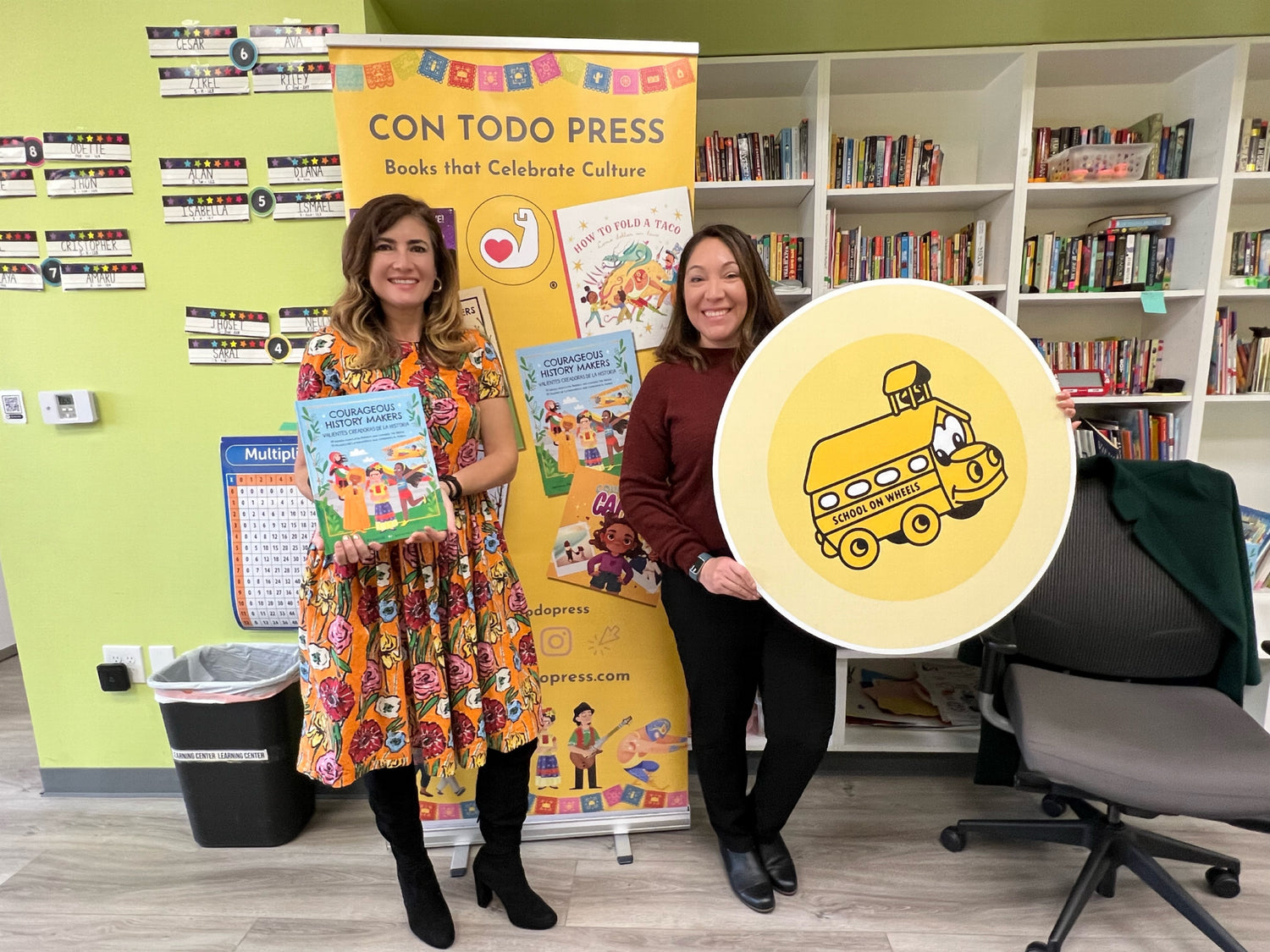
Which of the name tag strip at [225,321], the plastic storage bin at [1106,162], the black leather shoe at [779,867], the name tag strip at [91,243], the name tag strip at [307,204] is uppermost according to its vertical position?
the plastic storage bin at [1106,162]

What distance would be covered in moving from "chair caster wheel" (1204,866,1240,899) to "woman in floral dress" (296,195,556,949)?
176 centimetres

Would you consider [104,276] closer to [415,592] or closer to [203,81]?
[203,81]

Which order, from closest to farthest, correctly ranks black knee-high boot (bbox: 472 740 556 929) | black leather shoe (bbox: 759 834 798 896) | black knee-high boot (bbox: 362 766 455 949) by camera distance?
black knee-high boot (bbox: 362 766 455 949), black knee-high boot (bbox: 472 740 556 929), black leather shoe (bbox: 759 834 798 896)

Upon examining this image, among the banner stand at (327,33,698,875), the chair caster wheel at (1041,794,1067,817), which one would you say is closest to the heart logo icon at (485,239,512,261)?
the banner stand at (327,33,698,875)

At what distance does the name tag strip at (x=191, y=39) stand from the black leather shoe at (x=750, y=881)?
98.5 inches

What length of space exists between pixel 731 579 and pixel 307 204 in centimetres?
152

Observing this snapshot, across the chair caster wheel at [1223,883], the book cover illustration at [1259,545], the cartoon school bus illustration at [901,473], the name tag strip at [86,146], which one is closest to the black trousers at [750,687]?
the cartoon school bus illustration at [901,473]

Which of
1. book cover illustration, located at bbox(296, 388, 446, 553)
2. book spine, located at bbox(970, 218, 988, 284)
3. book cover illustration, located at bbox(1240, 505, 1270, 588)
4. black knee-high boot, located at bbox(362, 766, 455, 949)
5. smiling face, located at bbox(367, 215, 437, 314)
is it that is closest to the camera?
book cover illustration, located at bbox(296, 388, 446, 553)

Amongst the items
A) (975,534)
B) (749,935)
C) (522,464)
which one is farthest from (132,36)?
(749,935)

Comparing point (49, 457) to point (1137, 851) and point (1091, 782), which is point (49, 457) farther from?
point (1137, 851)

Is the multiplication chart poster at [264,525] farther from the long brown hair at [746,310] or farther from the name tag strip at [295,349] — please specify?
the long brown hair at [746,310]

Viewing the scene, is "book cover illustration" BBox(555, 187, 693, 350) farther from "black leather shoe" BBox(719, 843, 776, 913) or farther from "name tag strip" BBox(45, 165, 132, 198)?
"black leather shoe" BBox(719, 843, 776, 913)

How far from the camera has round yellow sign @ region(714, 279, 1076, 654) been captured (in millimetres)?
1276

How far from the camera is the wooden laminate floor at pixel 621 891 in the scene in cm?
148
